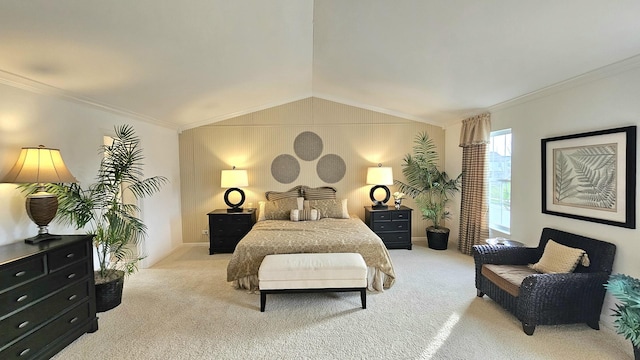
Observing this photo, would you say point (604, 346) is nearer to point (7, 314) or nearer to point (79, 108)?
point (7, 314)

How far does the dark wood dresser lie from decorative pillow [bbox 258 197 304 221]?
2608 millimetres

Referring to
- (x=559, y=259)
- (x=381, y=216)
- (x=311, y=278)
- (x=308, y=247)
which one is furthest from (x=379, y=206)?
(x=559, y=259)

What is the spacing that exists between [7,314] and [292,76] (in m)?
3.83

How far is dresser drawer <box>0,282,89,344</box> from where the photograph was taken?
2.01 meters

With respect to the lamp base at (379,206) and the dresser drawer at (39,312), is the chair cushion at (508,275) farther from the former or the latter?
the dresser drawer at (39,312)

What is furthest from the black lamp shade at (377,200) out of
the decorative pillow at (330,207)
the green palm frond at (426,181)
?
the decorative pillow at (330,207)

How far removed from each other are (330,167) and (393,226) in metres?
1.59

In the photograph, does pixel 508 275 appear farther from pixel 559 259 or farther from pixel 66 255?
pixel 66 255

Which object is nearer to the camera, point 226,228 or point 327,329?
point 327,329

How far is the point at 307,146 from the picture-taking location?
573 cm

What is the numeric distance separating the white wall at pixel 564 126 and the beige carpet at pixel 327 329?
2.73 ft

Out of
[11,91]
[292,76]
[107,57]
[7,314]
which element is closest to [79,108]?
[11,91]

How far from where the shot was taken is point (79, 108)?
330 centimetres

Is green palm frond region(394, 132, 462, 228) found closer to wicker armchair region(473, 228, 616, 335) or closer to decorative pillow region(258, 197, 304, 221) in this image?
decorative pillow region(258, 197, 304, 221)
